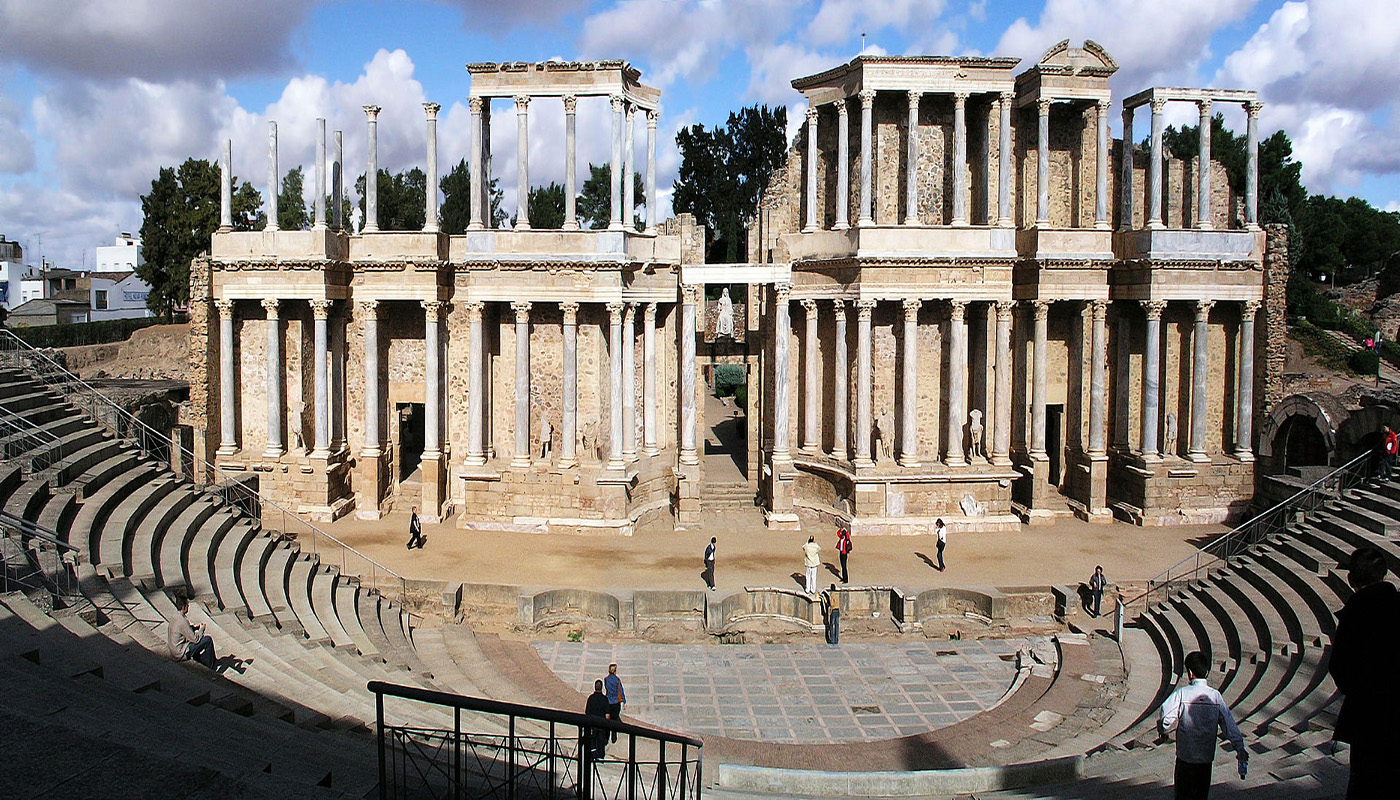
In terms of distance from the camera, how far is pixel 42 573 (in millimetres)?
12719

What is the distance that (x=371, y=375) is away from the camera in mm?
28859

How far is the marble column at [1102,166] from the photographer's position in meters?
29.0

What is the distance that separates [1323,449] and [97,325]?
1706 inches

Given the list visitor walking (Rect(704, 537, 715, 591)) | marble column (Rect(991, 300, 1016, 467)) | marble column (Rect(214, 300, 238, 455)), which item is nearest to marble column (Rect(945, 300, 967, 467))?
marble column (Rect(991, 300, 1016, 467))

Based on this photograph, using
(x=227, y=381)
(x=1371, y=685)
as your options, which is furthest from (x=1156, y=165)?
(x=227, y=381)

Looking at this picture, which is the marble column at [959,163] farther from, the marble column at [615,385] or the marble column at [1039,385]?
the marble column at [615,385]

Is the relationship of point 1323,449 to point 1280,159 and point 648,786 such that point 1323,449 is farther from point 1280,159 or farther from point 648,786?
point 1280,159

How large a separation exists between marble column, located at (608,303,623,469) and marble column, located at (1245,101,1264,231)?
18094 mm

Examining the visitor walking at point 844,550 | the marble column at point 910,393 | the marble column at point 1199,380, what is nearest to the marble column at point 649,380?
the marble column at point 910,393

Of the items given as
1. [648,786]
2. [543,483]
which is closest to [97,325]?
[543,483]

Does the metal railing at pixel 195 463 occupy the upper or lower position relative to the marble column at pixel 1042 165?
lower

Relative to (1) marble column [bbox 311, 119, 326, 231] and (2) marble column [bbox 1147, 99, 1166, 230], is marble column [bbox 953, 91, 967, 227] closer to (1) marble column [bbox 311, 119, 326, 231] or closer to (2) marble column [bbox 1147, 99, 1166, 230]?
(2) marble column [bbox 1147, 99, 1166, 230]

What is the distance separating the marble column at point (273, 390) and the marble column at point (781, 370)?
558 inches

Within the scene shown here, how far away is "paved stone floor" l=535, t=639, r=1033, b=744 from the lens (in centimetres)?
1596
